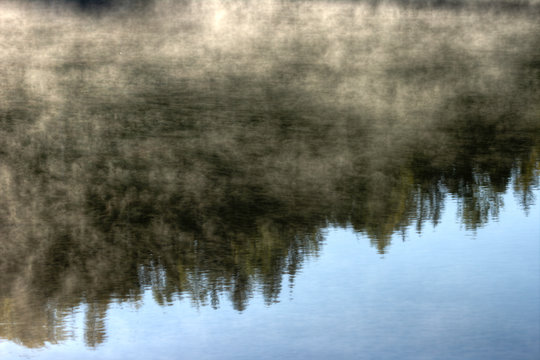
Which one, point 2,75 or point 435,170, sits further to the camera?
point 2,75

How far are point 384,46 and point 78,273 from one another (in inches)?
294

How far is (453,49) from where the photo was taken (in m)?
10.7

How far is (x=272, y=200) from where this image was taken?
18.0 feet

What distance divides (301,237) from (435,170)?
1670 millimetres

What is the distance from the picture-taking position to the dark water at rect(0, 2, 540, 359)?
366 cm

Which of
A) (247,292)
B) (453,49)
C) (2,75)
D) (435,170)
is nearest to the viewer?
(247,292)

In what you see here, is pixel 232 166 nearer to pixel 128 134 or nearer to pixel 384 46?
pixel 128 134

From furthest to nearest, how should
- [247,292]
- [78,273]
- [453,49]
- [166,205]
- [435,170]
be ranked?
[453,49]
[435,170]
[166,205]
[78,273]
[247,292]

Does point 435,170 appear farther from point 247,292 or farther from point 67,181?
point 67,181

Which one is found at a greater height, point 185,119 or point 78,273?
point 185,119

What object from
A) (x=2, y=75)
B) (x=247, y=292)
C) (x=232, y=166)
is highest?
(x=2, y=75)

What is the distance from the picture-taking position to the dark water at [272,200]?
12.0 feet

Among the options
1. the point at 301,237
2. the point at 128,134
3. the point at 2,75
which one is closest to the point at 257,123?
the point at 128,134

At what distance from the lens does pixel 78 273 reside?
452cm
